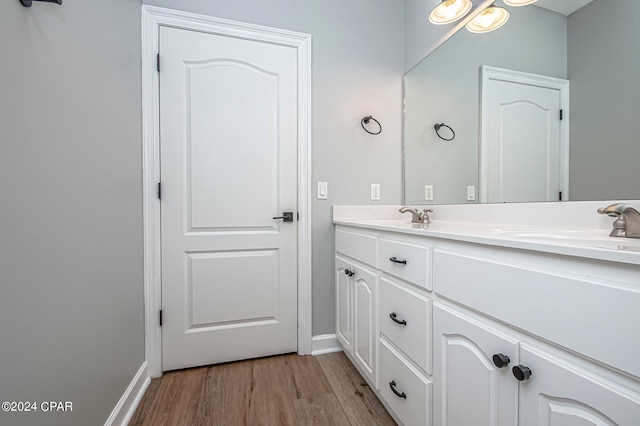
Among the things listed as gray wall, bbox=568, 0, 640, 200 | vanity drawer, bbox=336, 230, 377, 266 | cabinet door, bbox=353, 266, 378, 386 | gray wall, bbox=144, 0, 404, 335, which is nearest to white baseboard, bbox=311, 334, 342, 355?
gray wall, bbox=144, 0, 404, 335

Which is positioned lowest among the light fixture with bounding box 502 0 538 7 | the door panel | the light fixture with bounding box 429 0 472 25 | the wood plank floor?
the wood plank floor

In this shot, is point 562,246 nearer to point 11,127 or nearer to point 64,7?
point 11,127

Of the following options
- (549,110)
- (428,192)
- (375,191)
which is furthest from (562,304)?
(375,191)

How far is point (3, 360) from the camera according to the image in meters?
0.62

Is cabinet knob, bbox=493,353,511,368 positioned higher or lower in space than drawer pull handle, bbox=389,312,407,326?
higher

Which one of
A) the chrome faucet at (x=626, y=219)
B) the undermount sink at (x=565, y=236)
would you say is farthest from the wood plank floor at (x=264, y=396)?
the chrome faucet at (x=626, y=219)

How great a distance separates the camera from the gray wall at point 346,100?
1776 millimetres

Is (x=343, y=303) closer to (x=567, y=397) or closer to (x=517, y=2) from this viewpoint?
(x=567, y=397)

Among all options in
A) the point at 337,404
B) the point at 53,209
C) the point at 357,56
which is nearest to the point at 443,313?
the point at 337,404

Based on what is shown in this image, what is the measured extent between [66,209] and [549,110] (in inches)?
70.1

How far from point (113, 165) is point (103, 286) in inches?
19.8

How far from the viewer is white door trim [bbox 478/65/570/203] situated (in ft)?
3.42

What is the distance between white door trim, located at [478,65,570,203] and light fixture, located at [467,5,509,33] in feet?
0.58

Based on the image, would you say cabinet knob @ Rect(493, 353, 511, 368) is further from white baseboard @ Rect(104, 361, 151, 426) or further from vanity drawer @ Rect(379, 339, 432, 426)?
white baseboard @ Rect(104, 361, 151, 426)
